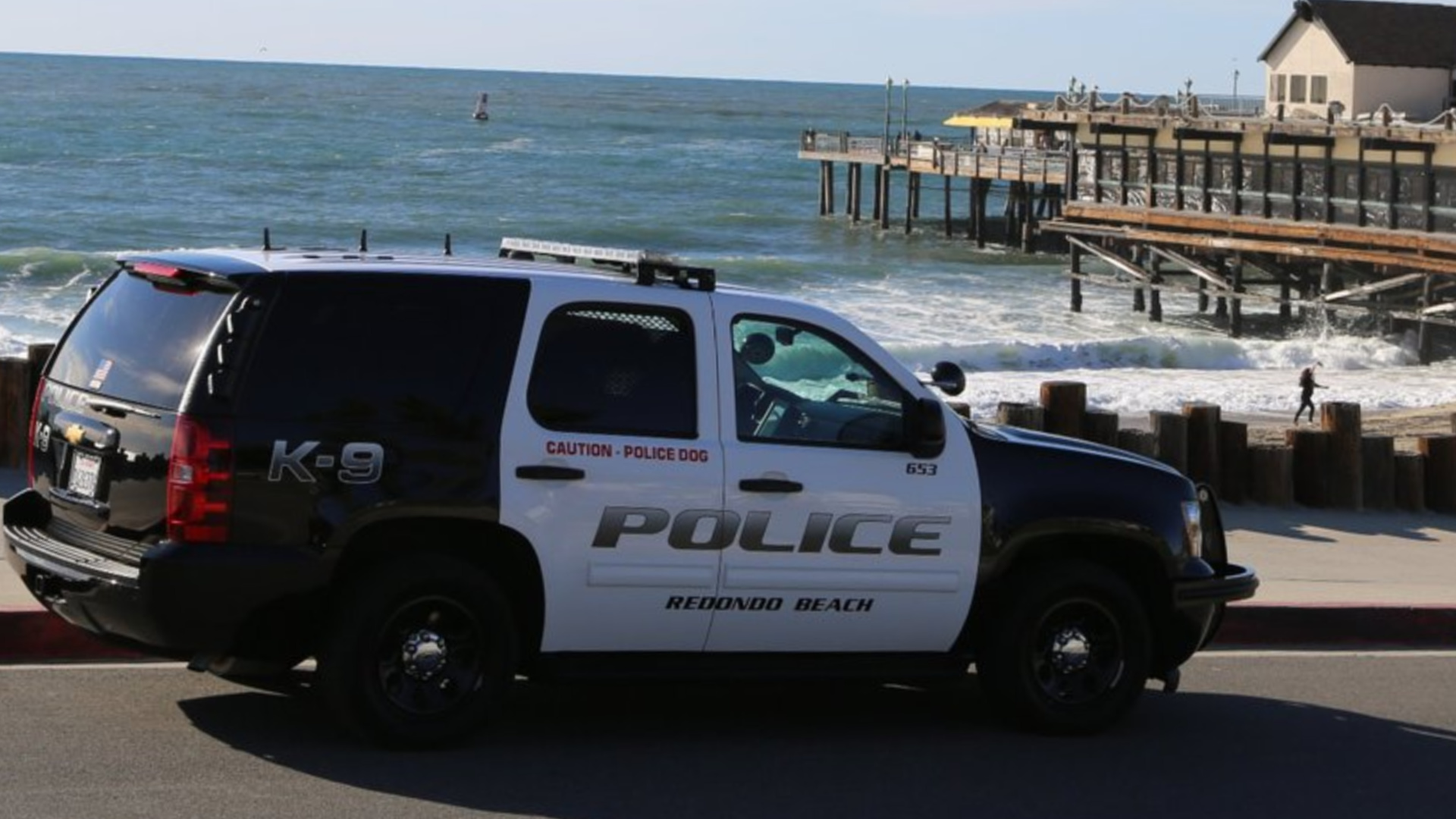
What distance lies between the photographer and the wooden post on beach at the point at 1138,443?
45.5ft

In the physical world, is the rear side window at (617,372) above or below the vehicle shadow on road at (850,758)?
→ above

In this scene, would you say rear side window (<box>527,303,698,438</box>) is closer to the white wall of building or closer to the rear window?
the rear window

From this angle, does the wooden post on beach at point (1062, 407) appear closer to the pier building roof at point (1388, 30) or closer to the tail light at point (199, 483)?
the tail light at point (199, 483)

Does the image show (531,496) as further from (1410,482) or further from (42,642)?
(1410,482)

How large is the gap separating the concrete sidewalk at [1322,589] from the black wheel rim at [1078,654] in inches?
78.7

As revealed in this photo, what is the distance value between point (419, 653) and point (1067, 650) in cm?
247

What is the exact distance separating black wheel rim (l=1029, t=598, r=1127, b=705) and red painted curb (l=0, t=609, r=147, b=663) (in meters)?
3.44

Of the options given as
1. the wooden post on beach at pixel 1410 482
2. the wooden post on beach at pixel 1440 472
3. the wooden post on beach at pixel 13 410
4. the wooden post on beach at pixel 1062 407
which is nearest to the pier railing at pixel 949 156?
the wooden post on beach at pixel 1440 472

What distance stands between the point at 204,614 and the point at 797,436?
2108mm

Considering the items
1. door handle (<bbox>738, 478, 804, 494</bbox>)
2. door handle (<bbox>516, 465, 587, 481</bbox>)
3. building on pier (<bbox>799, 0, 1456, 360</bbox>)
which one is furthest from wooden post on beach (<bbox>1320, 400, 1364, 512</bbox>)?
building on pier (<bbox>799, 0, 1456, 360</bbox>)

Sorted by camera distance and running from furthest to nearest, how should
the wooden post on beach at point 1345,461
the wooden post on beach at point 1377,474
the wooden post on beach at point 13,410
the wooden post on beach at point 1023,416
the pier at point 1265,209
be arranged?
the pier at point 1265,209
the wooden post on beach at point 1377,474
the wooden post on beach at point 1345,461
the wooden post on beach at point 1023,416
the wooden post on beach at point 13,410

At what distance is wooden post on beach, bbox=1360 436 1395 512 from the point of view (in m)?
14.3

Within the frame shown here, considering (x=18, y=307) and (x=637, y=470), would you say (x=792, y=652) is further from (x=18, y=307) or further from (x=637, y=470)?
(x=18, y=307)

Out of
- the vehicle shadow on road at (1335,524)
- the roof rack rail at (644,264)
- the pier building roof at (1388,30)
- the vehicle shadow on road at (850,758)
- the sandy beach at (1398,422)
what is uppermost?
the pier building roof at (1388,30)
